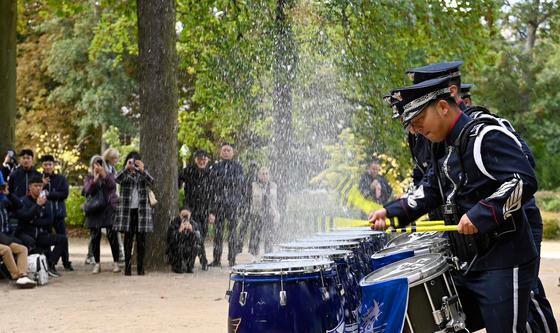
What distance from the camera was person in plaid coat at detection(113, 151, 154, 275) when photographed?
1372cm

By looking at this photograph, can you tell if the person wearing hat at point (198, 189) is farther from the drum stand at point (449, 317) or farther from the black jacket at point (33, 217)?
the drum stand at point (449, 317)

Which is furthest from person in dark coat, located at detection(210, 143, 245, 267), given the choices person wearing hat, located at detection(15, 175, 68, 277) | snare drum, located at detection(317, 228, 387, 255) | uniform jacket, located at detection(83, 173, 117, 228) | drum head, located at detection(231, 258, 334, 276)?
drum head, located at detection(231, 258, 334, 276)

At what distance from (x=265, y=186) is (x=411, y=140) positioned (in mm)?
9513

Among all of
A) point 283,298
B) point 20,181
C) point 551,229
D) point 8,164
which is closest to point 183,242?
point 20,181

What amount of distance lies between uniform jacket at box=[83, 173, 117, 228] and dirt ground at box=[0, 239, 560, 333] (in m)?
0.81

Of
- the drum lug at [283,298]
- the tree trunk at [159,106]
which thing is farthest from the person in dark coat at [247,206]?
the drum lug at [283,298]

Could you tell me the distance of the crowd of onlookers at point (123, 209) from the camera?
12.9 m

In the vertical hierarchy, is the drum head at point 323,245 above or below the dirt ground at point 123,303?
above

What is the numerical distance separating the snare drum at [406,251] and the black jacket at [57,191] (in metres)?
9.07

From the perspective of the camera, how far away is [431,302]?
4.54 meters

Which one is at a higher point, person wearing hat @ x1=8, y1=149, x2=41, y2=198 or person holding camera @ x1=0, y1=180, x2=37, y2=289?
person wearing hat @ x1=8, y1=149, x2=41, y2=198

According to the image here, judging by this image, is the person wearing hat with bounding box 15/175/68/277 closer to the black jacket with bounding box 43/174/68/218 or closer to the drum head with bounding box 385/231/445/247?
the black jacket with bounding box 43/174/68/218

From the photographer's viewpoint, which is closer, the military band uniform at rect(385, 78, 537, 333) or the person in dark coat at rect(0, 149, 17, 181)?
the military band uniform at rect(385, 78, 537, 333)

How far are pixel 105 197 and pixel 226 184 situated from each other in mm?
1991
